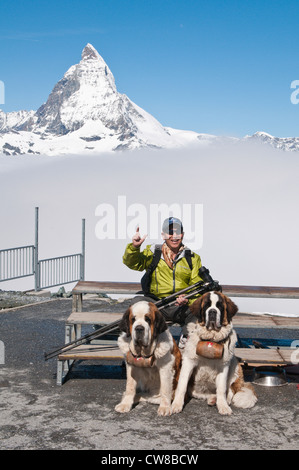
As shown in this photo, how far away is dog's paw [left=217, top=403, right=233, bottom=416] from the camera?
485cm

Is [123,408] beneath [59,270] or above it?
beneath

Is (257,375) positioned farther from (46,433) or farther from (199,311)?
(46,433)

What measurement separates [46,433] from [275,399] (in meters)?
2.42

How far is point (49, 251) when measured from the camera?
638ft

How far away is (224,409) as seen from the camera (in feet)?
16.0

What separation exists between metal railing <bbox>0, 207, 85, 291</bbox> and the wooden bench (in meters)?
7.23

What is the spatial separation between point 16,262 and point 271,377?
9.80 meters

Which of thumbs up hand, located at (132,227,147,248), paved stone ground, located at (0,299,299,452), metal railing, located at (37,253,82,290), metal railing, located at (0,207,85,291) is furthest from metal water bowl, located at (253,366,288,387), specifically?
metal railing, located at (37,253,82,290)

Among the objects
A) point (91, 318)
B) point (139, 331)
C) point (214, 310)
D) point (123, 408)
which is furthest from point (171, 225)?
point (123, 408)

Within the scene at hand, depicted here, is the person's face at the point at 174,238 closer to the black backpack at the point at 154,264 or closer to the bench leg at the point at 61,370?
the black backpack at the point at 154,264

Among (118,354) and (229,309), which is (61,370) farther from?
(229,309)

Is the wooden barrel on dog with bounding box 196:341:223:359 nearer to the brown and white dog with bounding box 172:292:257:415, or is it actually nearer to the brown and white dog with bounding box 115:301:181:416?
the brown and white dog with bounding box 172:292:257:415

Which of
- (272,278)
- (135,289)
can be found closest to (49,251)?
(272,278)

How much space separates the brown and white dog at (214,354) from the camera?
4.85 m
